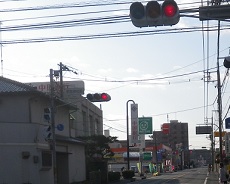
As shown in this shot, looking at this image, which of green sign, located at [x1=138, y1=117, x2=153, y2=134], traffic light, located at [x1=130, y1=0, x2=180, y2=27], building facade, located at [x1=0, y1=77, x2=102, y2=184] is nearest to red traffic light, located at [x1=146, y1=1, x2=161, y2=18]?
traffic light, located at [x1=130, y1=0, x2=180, y2=27]

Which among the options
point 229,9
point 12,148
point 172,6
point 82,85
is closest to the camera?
point 172,6

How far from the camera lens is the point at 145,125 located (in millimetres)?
63406

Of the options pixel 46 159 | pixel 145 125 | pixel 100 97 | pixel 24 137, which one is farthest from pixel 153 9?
pixel 145 125

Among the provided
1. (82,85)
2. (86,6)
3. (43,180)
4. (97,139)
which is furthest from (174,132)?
(86,6)

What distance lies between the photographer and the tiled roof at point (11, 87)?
38609mm

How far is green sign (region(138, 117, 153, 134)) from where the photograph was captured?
62969 mm

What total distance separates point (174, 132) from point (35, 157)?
155m

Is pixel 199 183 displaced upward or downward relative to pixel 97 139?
downward

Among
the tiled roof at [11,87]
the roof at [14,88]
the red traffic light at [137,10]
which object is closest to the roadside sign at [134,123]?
the roof at [14,88]

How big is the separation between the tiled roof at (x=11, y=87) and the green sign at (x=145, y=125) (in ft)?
81.8

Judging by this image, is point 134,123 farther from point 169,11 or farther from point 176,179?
point 169,11

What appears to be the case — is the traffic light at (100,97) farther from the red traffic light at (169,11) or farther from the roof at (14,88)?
the red traffic light at (169,11)

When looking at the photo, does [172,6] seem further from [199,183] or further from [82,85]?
[82,85]

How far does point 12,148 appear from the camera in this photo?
36812mm
